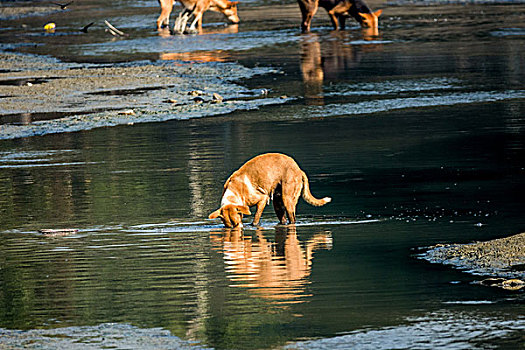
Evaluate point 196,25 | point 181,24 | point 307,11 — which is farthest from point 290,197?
point 196,25

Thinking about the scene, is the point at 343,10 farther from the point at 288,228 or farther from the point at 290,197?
the point at 288,228

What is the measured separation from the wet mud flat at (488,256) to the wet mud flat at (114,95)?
983cm

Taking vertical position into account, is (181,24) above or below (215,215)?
above

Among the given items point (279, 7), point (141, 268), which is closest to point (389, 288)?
point (141, 268)

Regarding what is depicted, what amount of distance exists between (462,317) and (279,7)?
43636 millimetres

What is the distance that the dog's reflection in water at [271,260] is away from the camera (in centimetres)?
800

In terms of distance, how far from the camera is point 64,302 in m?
7.89

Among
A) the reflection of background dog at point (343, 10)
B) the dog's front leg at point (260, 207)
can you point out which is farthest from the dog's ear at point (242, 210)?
the reflection of background dog at point (343, 10)

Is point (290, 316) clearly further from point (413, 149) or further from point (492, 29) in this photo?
point (492, 29)

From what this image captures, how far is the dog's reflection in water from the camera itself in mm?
7998

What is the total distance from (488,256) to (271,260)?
1.81 metres

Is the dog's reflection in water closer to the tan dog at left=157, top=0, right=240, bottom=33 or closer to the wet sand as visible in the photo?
the wet sand

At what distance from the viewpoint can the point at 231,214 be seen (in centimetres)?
1025

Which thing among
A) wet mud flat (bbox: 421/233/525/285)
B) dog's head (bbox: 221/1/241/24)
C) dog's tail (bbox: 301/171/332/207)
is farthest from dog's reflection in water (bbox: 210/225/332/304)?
dog's head (bbox: 221/1/241/24)
